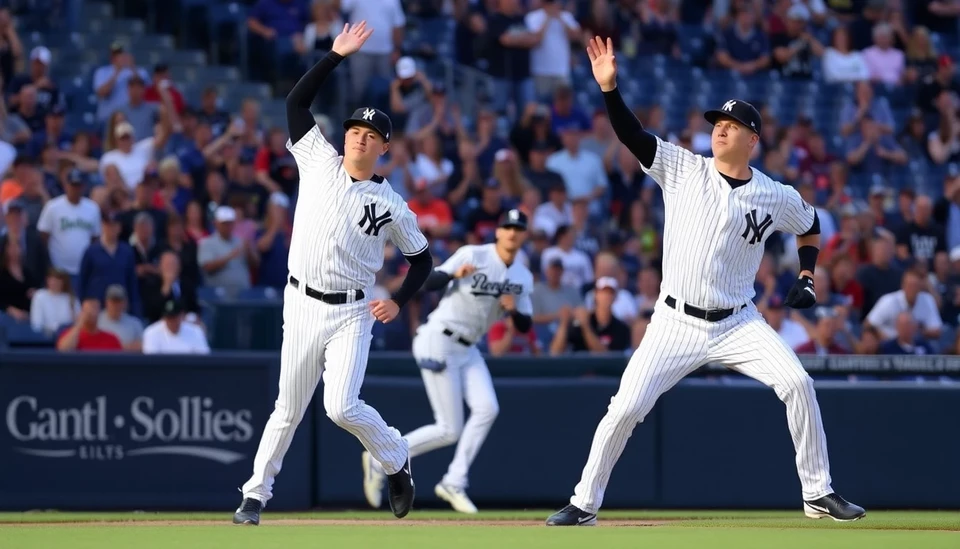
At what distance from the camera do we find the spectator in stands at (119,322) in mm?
11039

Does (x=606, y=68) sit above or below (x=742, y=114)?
above

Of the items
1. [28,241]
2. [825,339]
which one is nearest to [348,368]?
[28,241]

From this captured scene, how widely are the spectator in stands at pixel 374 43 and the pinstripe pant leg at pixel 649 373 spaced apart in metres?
7.96

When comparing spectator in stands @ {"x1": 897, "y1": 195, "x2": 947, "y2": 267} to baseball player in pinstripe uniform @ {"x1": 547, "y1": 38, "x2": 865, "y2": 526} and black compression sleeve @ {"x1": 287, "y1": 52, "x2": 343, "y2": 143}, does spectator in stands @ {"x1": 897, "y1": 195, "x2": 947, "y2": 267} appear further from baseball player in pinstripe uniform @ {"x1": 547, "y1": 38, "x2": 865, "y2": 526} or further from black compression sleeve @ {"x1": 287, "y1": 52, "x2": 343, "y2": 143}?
black compression sleeve @ {"x1": 287, "y1": 52, "x2": 343, "y2": 143}

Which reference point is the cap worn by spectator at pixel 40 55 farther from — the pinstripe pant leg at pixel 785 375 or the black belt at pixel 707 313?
the pinstripe pant leg at pixel 785 375

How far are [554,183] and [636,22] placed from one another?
14.1ft

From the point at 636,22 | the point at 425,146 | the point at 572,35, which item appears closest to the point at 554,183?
the point at 425,146

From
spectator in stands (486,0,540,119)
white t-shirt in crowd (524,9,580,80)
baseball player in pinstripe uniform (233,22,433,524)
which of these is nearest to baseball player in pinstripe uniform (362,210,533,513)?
baseball player in pinstripe uniform (233,22,433,524)

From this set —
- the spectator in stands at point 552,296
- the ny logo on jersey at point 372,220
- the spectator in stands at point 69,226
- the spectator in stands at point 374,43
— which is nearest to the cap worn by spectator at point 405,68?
the spectator in stands at point 374,43

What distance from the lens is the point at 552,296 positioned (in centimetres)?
1240

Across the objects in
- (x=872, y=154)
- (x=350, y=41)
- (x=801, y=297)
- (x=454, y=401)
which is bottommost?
(x=454, y=401)

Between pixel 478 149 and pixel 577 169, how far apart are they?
0.99 meters

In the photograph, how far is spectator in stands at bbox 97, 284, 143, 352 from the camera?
1104 cm

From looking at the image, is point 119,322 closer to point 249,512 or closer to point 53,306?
point 53,306
